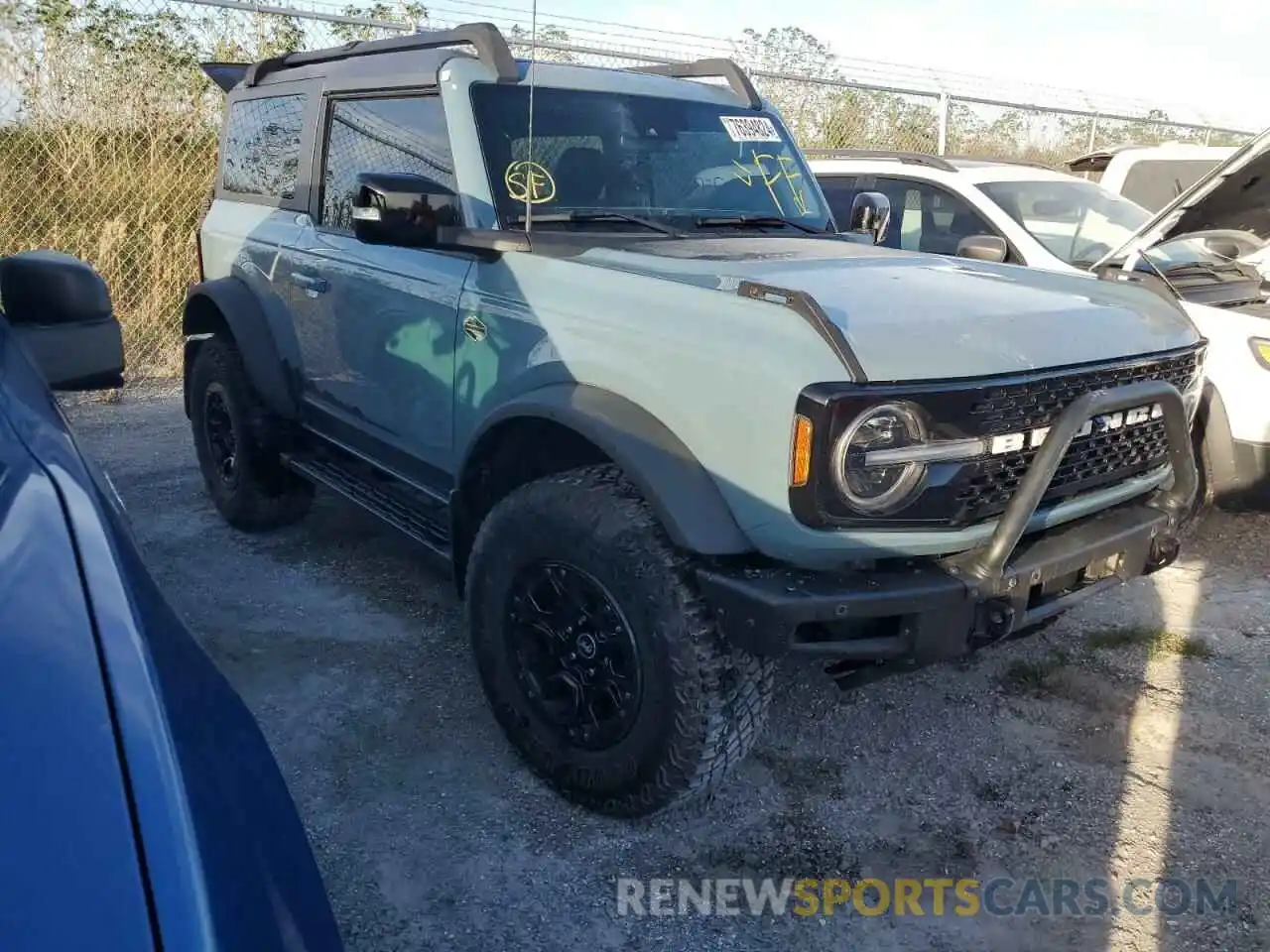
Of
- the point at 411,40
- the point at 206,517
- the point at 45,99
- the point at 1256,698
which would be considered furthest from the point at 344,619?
the point at 45,99

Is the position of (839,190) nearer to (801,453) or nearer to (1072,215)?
(1072,215)

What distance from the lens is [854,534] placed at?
231cm

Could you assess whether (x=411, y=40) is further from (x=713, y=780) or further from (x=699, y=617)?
(x=713, y=780)

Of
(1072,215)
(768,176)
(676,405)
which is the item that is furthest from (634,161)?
(1072,215)

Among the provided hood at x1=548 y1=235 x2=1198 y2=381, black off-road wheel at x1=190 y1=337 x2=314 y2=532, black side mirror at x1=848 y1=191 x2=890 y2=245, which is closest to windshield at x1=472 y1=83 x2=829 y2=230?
hood at x1=548 y1=235 x2=1198 y2=381

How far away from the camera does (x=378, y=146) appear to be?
382cm

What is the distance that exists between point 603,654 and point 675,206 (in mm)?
1662

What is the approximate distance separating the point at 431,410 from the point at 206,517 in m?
2.29

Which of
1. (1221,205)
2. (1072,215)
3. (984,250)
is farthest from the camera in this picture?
(1072,215)

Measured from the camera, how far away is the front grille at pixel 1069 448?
2.42 metres

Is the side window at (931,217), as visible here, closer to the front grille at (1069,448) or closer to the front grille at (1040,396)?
the front grille at (1069,448)

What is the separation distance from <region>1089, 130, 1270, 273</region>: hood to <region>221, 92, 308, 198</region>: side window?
3.46m

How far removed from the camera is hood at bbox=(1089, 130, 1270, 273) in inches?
163

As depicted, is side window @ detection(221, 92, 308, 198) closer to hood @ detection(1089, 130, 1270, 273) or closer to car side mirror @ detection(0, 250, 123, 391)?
car side mirror @ detection(0, 250, 123, 391)
